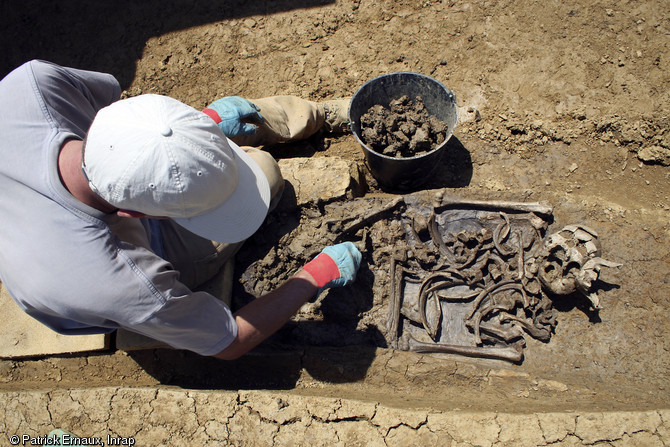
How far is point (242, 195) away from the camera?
6.25 feet

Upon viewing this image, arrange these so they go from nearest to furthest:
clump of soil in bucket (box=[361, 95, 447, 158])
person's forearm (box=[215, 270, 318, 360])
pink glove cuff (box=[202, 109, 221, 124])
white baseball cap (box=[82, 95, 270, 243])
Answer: white baseball cap (box=[82, 95, 270, 243]) < person's forearm (box=[215, 270, 318, 360]) < pink glove cuff (box=[202, 109, 221, 124]) < clump of soil in bucket (box=[361, 95, 447, 158])

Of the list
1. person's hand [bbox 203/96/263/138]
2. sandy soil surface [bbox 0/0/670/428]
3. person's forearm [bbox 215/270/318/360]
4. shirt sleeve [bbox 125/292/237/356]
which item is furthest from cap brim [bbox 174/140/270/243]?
person's hand [bbox 203/96/263/138]

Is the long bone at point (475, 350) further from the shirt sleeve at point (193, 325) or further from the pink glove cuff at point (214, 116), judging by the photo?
the pink glove cuff at point (214, 116)

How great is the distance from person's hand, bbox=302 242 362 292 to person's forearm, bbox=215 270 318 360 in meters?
0.06

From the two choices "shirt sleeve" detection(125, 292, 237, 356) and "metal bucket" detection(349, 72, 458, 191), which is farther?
"metal bucket" detection(349, 72, 458, 191)

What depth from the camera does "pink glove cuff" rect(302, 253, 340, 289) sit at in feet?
8.28

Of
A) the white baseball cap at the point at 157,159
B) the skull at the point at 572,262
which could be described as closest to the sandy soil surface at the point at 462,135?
the skull at the point at 572,262

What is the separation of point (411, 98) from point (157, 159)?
2473mm

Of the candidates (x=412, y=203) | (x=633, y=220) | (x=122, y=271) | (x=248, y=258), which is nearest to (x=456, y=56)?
(x=412, y=203)

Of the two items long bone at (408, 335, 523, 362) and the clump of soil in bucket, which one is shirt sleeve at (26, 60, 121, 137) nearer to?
the clump of soil in bucket

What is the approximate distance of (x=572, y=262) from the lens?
256 cm

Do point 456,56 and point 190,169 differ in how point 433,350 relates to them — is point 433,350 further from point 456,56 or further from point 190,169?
point 456,56

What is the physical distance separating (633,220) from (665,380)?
107cm

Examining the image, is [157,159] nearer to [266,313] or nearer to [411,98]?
[266,313]
